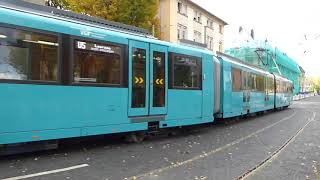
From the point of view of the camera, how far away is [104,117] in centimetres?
1105

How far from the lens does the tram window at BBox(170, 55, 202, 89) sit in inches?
551

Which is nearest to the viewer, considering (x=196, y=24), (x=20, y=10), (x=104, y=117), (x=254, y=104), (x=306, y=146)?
(x=20, y=10)

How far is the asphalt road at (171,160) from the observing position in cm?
828

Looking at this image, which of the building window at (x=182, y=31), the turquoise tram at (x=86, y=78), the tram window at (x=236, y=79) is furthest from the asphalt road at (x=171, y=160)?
the building window at (x=182, y=31)

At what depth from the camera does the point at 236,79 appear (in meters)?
21.4

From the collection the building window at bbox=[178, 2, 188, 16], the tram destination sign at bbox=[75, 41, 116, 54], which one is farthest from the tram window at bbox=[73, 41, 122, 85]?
the building window at bbox=[178, 2, 188, 16]

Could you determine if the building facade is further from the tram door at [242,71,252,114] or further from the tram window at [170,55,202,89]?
the tram window at [170,55,202,89]

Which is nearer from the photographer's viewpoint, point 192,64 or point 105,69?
point 105,69

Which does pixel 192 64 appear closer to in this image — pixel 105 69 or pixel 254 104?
pixel 105 69

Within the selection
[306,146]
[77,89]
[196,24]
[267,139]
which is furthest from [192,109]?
[196,24]

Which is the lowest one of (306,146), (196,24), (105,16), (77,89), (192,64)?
(306,146)

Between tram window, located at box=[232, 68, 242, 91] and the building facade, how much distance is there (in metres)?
15.8

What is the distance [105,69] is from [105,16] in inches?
667

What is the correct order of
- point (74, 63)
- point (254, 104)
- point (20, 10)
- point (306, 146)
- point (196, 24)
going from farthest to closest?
point (196, 24) < point (254, 104) < point (306, 146) < point (74, 63) < point (20, 10)
